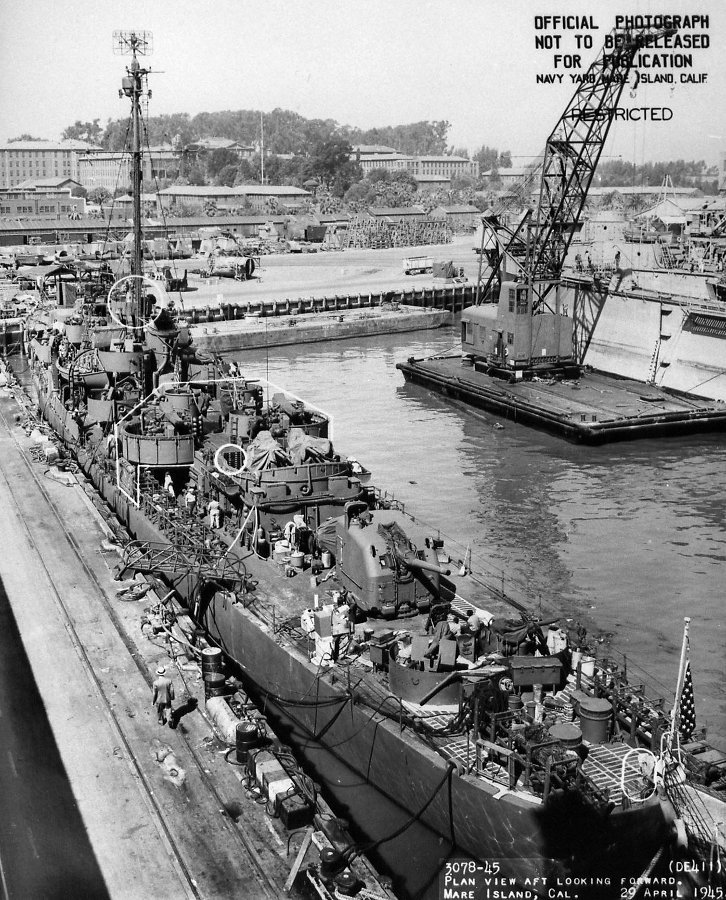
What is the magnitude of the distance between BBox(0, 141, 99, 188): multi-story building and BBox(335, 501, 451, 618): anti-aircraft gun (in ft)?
430

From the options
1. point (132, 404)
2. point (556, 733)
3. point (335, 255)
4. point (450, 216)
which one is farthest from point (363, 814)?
point (450, 216)

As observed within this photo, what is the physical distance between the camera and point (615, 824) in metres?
13.7

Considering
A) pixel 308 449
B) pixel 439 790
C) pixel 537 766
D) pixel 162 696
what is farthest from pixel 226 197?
pixel 537 766

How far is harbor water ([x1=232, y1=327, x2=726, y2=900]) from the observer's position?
20938 mm

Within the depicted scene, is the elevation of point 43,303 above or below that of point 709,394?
above

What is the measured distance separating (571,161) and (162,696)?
4011 cm

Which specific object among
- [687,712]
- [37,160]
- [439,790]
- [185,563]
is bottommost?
[439,790]

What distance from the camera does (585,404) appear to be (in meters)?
44.5

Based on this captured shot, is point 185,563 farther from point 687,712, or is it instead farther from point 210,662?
point 687,712

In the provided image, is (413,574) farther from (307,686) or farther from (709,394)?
(709,394)

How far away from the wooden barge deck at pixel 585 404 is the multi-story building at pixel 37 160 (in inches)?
4122

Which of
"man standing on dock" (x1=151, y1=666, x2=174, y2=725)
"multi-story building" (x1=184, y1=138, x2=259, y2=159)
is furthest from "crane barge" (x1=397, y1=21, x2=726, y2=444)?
"multi-story building" (x1=184, y1=138, x2=259, y2=159)

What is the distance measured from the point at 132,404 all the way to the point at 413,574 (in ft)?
56.6

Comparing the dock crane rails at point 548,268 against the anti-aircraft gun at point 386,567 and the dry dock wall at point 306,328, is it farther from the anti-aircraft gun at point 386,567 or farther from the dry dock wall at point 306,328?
→ the anti-aircraft gun at point 386,567
